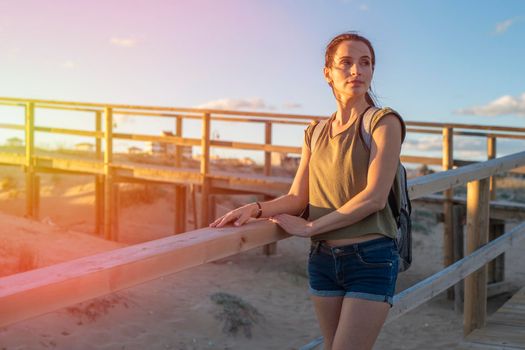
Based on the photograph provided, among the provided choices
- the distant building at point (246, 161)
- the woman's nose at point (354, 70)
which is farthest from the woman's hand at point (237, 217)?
the distant building at point (246, 161)

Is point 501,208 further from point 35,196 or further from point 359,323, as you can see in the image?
point 35,196

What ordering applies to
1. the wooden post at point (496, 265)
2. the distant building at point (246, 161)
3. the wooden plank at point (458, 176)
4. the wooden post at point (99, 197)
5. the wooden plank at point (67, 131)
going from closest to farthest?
the wooden plank at point (458, 176)
the wooden post at point (496, 265)
the wooden plank at point (67, 131)
the wooden post at point (99, 197)
the distant building at point (246, 161)

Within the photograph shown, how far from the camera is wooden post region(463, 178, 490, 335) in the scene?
4.30m

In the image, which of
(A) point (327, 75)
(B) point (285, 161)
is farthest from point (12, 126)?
(B) point (285, 161)

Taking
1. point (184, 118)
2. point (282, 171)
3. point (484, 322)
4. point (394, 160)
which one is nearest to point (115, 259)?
point (394, 160)

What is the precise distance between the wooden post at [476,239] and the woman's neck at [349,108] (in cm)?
205

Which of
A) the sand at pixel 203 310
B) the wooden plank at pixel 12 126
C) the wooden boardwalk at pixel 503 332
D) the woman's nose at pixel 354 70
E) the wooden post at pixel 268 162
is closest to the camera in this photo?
the woman's nose at pixel 354 70

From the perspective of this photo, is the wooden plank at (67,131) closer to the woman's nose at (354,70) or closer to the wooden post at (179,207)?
the wooden post at (179,207)

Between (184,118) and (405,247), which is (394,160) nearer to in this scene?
(405,247)

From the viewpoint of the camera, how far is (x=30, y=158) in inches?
Result: 529

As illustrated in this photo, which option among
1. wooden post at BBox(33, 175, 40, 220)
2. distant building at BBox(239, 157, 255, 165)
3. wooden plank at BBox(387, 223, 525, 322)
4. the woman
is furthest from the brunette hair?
distant building at BBox(239, 157, 255, 165)

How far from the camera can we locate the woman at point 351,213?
2.29 meters

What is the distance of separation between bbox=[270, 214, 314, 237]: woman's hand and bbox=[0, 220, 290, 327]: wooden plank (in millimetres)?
82

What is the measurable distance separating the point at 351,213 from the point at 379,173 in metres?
0.16
